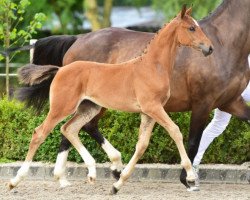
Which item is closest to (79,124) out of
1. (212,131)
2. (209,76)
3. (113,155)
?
(113,155)

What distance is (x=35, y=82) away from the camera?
1029 centimetres

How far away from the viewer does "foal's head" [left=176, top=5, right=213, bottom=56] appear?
9.41 metres

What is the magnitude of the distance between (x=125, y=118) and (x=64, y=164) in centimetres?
140

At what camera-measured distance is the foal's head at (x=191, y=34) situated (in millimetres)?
9413

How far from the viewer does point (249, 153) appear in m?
11.5

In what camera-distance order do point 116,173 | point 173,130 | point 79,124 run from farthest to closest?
1. point 116,173
2. point 79,124
3. point 173,130

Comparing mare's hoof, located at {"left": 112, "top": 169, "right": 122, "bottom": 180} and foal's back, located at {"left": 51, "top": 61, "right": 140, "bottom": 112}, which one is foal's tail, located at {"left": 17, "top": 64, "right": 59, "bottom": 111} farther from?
mare's hoof, located at {"left": 112, "top": 169, "right": 122, "bottom": 180}

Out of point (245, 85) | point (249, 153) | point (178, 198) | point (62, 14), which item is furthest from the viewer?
point (62, 14)

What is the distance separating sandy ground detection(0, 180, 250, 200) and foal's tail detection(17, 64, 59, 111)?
89 cm

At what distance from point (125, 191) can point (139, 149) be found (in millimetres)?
677

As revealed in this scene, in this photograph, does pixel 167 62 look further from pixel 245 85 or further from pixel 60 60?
pixel 60 60

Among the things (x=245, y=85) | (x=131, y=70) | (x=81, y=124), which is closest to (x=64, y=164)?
(x=81, y=124)

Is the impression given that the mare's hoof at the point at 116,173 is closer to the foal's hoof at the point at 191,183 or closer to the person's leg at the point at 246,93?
the foal's hoof at the point at 191,183

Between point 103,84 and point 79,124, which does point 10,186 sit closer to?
point 79,124
